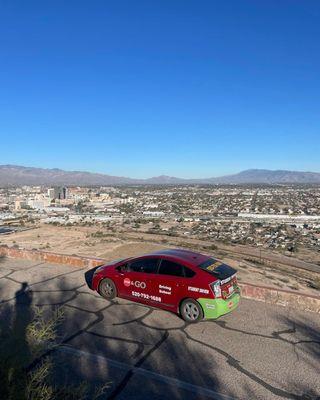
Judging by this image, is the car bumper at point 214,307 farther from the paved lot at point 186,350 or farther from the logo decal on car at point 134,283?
the logo decal on car at point 134,283

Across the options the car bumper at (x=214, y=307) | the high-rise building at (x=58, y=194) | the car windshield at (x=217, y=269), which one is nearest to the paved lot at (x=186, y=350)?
the car bumper at (x=214, y=307)

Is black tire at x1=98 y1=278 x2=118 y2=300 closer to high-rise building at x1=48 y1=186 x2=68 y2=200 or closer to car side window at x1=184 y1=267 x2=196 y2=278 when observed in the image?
car side window at x1=184 y1=267 x2=196 y2=278

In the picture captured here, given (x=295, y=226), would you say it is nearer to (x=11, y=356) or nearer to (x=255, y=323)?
(x=255, y=323)

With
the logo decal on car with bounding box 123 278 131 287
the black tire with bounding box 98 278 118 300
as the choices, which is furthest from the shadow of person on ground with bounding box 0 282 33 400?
the logo decal on car with bounding box 123 278 131 287

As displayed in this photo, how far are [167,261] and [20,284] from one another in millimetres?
4439

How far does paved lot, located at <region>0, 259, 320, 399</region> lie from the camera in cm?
522

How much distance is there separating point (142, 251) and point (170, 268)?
47.2 ft

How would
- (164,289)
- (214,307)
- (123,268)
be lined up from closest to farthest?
(214,307), (164,289), (123,268)

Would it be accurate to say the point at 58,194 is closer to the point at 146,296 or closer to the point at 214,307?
the point at 146,296

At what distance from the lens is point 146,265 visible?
8320 mm

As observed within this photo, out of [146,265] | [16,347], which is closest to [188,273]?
[146,265]

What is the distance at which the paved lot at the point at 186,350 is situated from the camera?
5219 millimetres

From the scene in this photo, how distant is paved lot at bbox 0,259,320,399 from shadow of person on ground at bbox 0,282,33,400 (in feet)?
0.80

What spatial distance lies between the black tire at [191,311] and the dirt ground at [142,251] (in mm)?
8434
